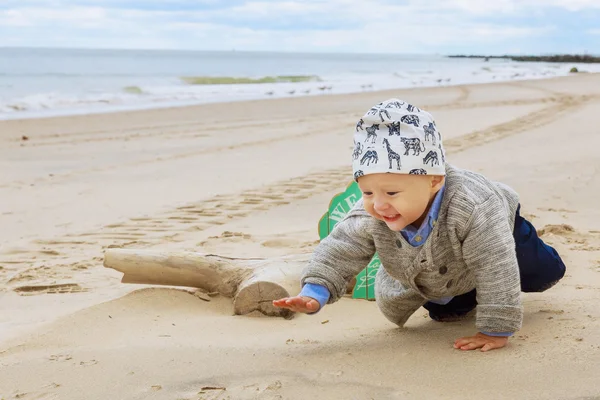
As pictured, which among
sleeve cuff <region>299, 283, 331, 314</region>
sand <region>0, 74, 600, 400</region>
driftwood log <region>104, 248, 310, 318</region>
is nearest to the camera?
sand <region>0, 74, 600, 400</region>

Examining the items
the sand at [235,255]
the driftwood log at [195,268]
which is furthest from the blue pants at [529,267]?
the driftwood log at [195,268]

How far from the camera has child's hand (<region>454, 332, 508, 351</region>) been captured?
7.98 ft

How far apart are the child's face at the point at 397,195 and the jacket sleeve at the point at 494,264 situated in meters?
A: 0.18

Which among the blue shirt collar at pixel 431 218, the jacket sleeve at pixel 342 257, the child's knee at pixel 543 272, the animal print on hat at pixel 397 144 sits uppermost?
the animal print on hat at pixel 397 144

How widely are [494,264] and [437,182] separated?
1.07 ft

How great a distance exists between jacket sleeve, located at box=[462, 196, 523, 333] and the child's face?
0.18m

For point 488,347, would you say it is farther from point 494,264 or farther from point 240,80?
point 240,80

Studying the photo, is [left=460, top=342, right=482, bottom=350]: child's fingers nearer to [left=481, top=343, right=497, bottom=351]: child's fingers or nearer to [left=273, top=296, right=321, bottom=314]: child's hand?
[left=481, top=343, right=497, bottom=351]: child's fingers

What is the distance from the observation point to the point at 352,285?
360 cm

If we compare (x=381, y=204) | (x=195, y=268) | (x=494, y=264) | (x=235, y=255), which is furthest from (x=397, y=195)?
(x=235, y=255)

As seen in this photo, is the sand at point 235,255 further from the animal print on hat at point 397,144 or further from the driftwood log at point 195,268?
the animal print on hat at point 397,144

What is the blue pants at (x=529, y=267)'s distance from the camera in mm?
2801

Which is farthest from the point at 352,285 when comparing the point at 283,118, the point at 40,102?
the point at 40,102

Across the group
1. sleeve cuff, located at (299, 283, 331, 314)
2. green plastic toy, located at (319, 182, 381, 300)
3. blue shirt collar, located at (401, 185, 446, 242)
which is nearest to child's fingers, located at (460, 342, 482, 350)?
blue shirt collar, located at (401, 185, 446, 242)
